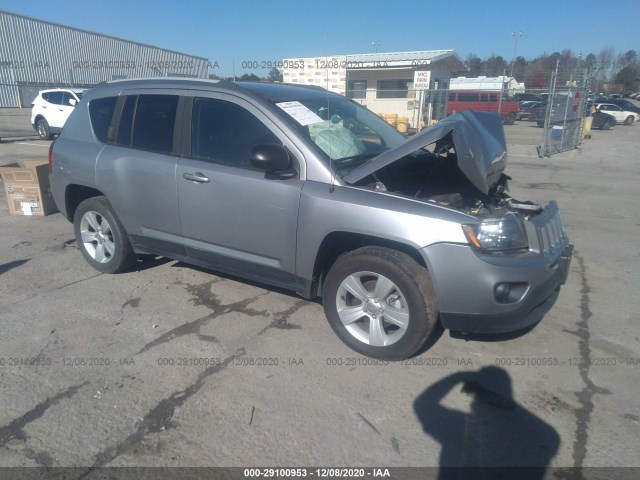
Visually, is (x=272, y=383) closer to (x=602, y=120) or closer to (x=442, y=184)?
(x=442, y=184)

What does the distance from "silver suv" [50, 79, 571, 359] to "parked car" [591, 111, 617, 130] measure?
28729mm

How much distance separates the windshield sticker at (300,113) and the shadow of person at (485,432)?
222cm

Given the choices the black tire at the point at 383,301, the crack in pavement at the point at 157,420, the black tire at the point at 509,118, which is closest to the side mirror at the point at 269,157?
the black tire at the point at 383,301

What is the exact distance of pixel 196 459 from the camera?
2590 millimetres

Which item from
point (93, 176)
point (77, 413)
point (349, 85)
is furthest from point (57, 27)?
point (77, 413)

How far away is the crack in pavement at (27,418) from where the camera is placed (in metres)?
2.72

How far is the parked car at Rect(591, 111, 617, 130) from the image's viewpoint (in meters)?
28.5

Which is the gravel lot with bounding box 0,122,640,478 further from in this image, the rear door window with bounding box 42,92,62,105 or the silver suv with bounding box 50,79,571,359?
the rear door window with bounding box 42,92,62,105

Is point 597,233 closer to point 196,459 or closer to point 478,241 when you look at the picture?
point 478,241

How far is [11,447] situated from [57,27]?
1829 inches

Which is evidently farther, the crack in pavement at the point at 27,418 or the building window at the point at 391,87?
the building window at the point at 391,87

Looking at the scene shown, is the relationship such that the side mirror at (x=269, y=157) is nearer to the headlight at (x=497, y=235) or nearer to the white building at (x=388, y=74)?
the headlight at (x=497, y=235)

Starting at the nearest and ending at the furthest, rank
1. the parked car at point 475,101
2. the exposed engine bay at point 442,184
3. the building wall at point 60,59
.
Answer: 1. the exposed engine bay at point 442,184
2. the parked car at point 475,101
3. the building wall at point 60,59

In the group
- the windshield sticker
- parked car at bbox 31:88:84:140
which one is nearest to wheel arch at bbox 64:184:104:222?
the windshield sticker
